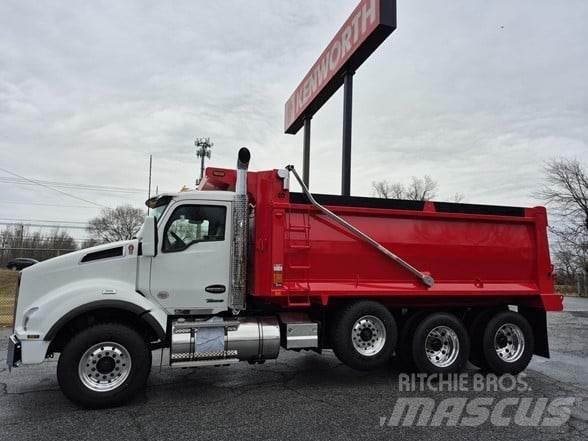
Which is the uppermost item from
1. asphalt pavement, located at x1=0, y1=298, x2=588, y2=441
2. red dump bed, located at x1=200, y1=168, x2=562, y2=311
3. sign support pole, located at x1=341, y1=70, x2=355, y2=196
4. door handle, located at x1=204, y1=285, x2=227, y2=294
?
sign support pole, located at x1=341, y1=70, x2=355, y2=196

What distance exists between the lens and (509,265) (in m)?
7.57

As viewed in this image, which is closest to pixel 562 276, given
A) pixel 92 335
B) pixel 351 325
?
pixel 351 325

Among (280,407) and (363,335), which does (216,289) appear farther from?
(363,335)

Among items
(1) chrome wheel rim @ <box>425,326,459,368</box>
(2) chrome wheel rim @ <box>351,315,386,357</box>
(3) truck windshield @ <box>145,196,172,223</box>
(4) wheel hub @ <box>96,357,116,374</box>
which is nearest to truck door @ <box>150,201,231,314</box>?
(3) truck windshield @ <box>145,196,172,223</box>

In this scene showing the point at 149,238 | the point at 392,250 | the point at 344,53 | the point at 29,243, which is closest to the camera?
the point at 149,238

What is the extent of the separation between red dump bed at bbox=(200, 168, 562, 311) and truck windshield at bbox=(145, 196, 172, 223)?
2.44 ft

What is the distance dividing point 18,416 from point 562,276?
157ft

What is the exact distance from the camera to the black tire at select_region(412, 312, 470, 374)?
22.4 ft

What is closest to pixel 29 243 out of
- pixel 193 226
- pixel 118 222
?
pixel 118 222

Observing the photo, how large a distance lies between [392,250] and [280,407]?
2790 mm

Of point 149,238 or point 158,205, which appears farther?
point 158,205

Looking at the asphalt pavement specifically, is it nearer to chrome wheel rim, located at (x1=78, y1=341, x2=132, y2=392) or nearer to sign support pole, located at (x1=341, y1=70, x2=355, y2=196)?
chrome wheel rim, located at (x1=78, y1=341, x2=132, y2=392)

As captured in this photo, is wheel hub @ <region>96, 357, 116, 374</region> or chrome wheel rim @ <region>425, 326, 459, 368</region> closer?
wheel hub @ <region>96, 357, 116, 374</region>

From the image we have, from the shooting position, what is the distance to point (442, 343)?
7.05 m
